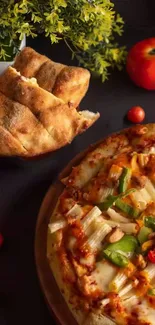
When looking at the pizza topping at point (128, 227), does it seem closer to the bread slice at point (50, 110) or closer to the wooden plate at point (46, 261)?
the wooden plate at point (46, 261)

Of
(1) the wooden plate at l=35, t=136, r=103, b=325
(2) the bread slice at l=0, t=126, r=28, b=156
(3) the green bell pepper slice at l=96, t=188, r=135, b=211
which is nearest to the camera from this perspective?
(1) the wooden plate at l=35, t=136, r=103, b=325

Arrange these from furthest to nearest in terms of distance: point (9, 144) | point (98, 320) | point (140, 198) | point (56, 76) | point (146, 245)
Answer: point (56, 76), point (9, 144), point (140, 198), point (146, 245), point (98, 320)

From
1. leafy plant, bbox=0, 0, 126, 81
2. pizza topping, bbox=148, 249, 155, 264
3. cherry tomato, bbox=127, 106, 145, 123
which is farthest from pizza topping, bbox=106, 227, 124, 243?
leafy plant, bbox=0, 0, 126, 81

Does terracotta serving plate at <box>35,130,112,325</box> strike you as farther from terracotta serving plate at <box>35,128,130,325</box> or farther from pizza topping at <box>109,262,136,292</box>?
pizza topping at <box>109,262,136,292</box>

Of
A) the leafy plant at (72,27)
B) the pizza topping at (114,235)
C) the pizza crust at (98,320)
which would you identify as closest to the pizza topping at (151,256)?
the pizza topping at (114,235)

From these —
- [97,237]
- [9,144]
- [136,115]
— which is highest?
[9,144]

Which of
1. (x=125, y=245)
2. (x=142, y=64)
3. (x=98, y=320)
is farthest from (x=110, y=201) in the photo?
(x=142, y=64)

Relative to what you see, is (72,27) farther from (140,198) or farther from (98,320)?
(98,320)
